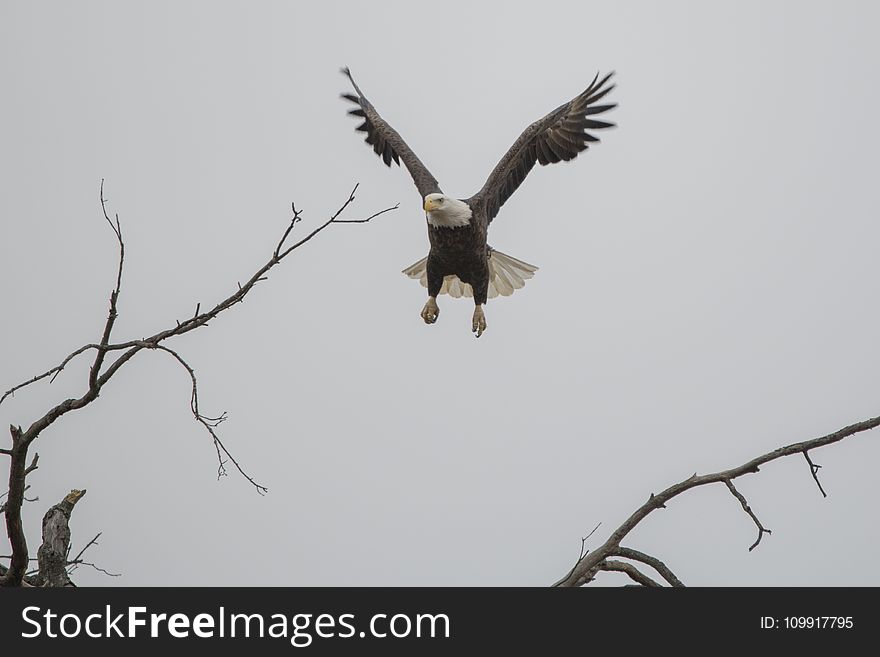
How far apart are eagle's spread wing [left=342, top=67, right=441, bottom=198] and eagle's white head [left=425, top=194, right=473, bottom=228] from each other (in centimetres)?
30

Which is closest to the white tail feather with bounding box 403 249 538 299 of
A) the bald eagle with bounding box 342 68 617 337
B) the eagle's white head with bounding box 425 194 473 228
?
the bald eagle with bounding box 342 68 617 337

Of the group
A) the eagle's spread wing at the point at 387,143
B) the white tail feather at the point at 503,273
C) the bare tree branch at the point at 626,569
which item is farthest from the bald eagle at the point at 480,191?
the bare tree branch at the point at 626,569

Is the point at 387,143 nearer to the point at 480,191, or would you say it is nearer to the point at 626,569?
the point at 480,191

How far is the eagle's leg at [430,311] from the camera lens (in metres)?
7.54

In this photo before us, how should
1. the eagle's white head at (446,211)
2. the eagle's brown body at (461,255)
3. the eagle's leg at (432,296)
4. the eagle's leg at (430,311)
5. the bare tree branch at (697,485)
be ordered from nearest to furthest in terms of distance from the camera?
1. the bare tree branch at (697,485)
2. the eagle's white head at (446,211)
3. the eagle's brown body at (461,255)
4. the eagle's leg at (432,296)
5. the eagle's leg at (430,311)

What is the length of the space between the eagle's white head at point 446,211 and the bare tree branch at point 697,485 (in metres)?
2.91

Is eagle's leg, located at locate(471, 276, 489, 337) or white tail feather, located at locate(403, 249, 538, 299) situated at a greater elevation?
white tail feather, located at locate(403, 249, 538, 299)

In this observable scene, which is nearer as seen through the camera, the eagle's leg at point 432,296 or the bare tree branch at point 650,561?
the bare tree branch at point 650,561

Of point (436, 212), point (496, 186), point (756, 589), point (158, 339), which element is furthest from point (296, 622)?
point (496, 186)

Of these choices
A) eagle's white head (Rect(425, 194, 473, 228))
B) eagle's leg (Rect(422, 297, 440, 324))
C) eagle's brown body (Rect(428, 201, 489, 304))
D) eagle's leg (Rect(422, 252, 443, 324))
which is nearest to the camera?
eagle's white head (Rect(425, 194, 473, 228))

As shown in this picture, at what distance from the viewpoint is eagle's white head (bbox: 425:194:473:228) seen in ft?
22.2

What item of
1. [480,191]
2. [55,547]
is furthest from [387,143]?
[55,547]

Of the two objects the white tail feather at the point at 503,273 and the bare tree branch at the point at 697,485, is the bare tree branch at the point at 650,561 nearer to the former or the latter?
the bare tree branch at the point at 697,485

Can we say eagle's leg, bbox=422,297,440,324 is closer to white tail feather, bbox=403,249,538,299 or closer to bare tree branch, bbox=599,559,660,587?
white tail feather, bbox=403,249,538,299
